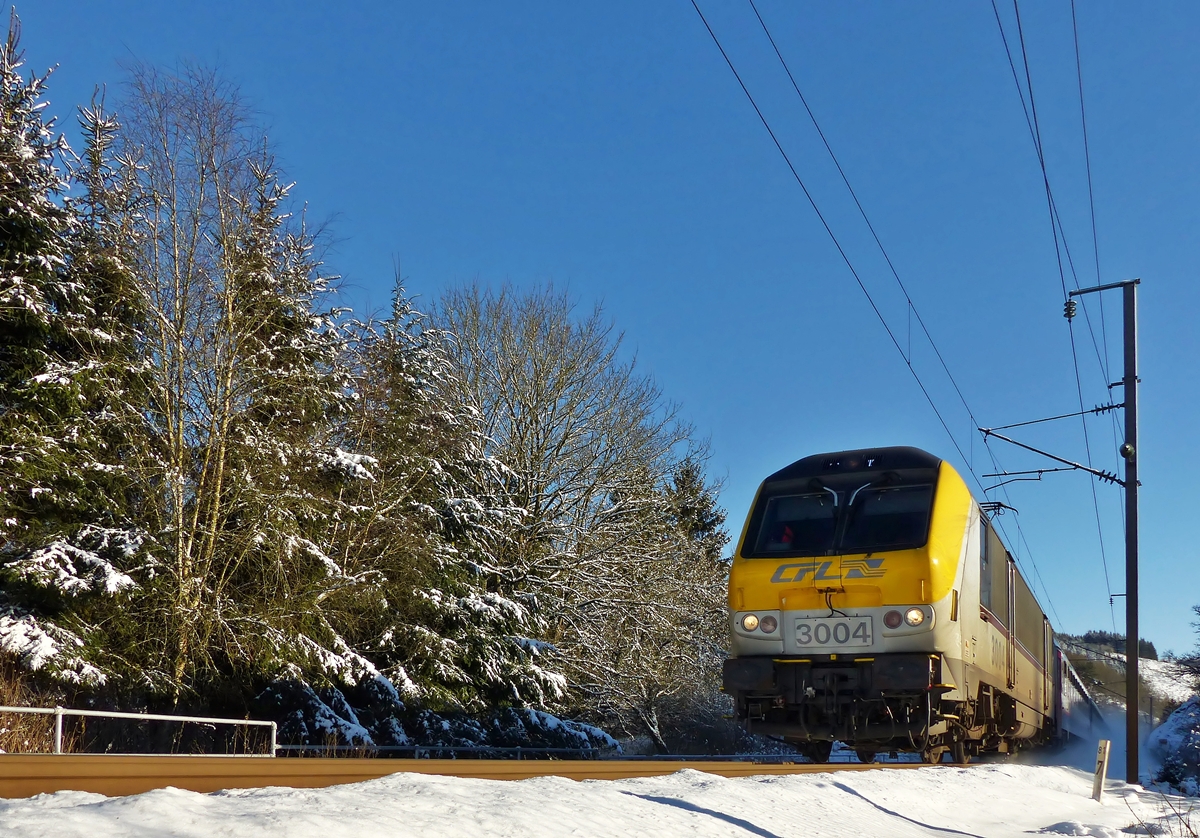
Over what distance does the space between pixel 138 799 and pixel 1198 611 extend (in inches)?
1574

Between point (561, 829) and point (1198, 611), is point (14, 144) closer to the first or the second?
point (561, 829)

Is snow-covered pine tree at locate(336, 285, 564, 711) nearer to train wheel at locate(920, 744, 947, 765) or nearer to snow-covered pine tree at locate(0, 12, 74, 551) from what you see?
snow-covered pine tree at locate(0, 12, 74, 551)

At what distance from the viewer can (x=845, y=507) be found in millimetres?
12203

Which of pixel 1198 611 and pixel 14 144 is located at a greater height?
pixel 14 144

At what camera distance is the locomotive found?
A: 437 inches

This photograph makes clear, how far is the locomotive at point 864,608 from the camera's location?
11.1m

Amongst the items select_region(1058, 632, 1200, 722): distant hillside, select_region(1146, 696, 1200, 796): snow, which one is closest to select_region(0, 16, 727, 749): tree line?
select_region(1146, 696, 1200, 796): snow

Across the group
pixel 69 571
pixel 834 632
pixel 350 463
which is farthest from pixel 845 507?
pixel 69 571

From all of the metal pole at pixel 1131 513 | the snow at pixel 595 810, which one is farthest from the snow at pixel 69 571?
the metal pole at pixel 1131 513

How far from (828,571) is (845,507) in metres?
0.97

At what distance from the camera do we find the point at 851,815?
751cm

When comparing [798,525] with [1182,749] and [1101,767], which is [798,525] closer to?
[1101,767]

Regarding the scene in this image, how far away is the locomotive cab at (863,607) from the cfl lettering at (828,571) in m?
0.01

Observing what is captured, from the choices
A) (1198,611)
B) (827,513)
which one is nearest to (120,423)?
(827,513)
